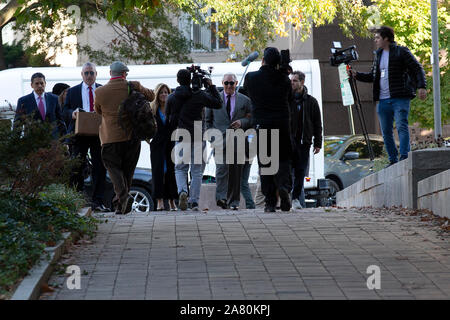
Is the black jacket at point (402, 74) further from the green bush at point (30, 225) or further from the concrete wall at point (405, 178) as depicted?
the green bush at point (30, 225)

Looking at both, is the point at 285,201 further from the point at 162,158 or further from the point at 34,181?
the point at 34,181

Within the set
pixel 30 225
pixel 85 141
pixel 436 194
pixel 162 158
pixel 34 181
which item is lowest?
pixel 436 194

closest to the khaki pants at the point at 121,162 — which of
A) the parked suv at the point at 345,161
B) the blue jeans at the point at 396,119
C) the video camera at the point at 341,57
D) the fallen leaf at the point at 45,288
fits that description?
the blue jeans at the point at 396,119

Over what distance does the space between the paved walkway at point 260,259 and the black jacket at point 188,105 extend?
2.79 metres

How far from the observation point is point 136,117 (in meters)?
12.0

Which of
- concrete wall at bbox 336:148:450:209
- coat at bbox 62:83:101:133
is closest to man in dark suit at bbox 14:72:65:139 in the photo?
coat at bbox 62:83:101:133

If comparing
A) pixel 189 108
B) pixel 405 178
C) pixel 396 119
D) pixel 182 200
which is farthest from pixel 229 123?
pixel 405 178

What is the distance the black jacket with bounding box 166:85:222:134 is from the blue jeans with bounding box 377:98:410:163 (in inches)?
87.0

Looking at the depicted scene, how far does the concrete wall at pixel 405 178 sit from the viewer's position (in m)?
11.2

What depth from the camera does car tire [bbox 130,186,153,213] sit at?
642 inches

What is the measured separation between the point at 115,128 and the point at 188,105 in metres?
1.46

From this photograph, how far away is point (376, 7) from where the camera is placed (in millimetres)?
29172
